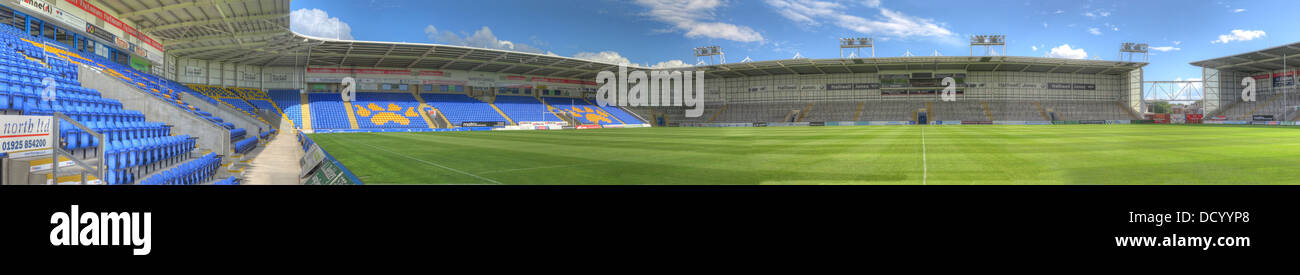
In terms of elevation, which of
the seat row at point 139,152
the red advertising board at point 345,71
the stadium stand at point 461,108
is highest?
the red advertising board at point 345,71

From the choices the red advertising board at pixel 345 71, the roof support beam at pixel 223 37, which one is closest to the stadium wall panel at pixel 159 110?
the roof support beam at pixel 223 37

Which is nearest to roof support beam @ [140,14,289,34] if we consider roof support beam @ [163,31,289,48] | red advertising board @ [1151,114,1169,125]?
roof support beam @ [163,31,289,48]

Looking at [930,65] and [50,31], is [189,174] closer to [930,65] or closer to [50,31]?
[50,31]

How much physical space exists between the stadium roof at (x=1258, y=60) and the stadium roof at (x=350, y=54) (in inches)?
174

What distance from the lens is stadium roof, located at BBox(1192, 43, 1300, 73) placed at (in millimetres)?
31513

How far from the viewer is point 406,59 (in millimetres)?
32844

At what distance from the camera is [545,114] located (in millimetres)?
35625

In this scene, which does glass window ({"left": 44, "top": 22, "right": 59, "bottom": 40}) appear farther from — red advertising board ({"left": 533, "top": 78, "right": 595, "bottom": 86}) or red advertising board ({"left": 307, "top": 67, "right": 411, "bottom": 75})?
red advertising board ({"left": 533, "top": 78, "right": 595, "bottom": 86})

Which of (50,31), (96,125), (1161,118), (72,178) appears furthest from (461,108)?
(1161,118)

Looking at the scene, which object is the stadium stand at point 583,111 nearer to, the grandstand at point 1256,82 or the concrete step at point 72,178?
the concrete step at point 72,178

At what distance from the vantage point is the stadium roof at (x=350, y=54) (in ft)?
63.9
